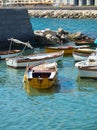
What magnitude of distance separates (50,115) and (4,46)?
26.7m

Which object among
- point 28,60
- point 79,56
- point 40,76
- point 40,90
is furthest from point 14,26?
point 40,90

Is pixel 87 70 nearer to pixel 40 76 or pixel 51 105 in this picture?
pixel 40 76

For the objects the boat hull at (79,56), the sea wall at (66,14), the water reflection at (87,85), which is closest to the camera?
the water reflection at (87,85)

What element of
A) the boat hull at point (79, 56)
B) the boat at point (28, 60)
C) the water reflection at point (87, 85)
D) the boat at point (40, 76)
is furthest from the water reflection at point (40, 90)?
the boat hull at point (79, 56)

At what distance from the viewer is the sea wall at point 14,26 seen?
169 ft

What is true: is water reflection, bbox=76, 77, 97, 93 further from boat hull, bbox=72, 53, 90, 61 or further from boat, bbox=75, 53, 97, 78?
boat hull, bbox=72, 53, 90, 61

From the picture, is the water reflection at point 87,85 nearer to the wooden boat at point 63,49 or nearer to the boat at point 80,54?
the boat at point 80,54

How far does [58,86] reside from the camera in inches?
1236

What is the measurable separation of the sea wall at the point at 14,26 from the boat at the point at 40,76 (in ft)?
57.4

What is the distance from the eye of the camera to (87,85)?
104 ft

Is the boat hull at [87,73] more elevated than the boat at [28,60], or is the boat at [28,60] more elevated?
the boat hull at [87,73]

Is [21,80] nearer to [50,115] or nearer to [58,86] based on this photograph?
[58,86]

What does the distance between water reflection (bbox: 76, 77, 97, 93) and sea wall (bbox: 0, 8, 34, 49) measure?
61.6ft

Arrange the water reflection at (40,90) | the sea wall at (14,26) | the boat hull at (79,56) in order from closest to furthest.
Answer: the water reflection at (40,90) < the boat hull at (79,56) < the sea wall at (14,26)
